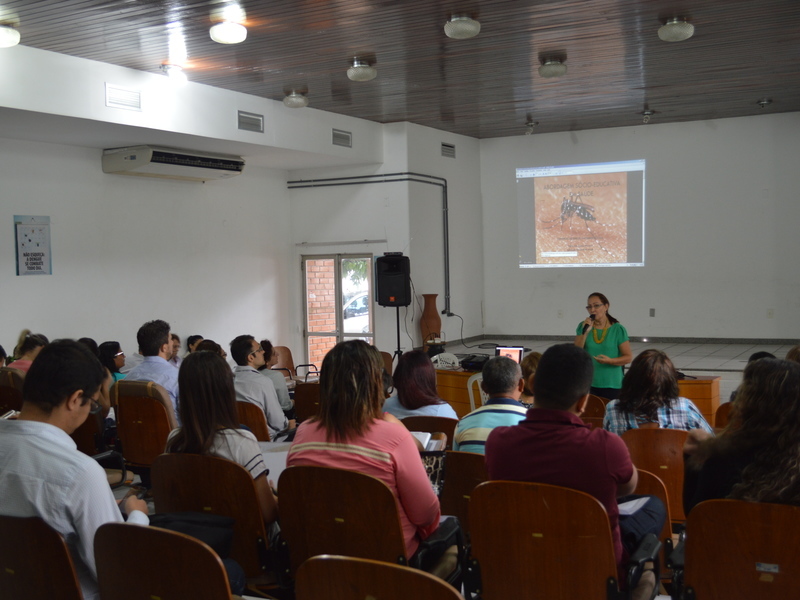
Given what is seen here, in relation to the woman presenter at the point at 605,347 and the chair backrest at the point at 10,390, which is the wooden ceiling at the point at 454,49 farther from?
the chair backrest at the point at 10,390

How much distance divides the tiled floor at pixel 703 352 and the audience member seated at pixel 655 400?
476 centimetres

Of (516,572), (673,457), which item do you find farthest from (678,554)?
(673,457)

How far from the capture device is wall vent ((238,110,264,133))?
804 cm

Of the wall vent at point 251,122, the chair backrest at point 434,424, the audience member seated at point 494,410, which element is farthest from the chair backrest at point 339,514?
the wall vent at point 251,122

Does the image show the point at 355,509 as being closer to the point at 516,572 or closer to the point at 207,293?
the point at 516,572

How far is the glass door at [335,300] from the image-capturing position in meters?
10.6

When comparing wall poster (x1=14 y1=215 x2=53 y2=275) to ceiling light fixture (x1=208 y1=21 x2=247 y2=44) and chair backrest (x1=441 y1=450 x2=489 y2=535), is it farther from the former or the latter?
chair backrest (x1=441 y1=450 x2=489 y2=535)

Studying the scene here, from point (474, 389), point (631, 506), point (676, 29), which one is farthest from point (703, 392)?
point (631, 506)

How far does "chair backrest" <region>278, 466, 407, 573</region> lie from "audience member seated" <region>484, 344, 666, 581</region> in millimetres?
375

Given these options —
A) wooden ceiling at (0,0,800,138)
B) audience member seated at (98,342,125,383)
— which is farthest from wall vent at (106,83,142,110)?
audience member seated at (98,342,125,383)

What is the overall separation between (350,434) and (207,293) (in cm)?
738

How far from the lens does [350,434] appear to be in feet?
7.90

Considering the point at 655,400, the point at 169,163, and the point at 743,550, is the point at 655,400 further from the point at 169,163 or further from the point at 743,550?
the point at 169,163

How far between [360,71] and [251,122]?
5.97ft
